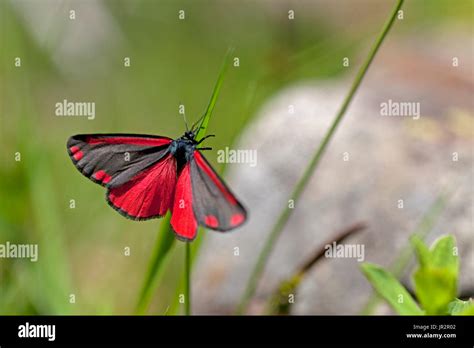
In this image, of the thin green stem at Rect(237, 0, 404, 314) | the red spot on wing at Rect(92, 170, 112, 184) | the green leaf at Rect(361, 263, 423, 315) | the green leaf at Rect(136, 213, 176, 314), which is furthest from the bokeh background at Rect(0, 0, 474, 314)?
the green leaf at Rect(361, 263, 423, 315)

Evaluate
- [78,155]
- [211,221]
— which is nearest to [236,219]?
[211,221]

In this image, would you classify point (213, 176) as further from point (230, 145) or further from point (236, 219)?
point (230, 145)

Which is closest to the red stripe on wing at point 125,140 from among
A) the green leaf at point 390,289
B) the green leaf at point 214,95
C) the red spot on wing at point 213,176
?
the red spot on wing at point 213,176

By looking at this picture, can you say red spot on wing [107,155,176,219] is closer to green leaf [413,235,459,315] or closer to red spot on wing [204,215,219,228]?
red spot on wing [204,215,219,228]

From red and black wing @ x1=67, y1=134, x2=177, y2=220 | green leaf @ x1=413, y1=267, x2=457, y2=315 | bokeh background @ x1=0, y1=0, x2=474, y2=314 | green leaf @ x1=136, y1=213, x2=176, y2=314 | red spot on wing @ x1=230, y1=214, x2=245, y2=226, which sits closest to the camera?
green leaf @ x1=413, y1=267, x2=457, y2=315

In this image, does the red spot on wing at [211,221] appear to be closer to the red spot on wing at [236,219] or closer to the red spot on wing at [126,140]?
the red spot on wing at [236,219]

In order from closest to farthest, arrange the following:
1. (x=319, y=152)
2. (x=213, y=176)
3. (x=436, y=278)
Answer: (x=436, y=278), (x=213, y=176), (x=319, y=152)

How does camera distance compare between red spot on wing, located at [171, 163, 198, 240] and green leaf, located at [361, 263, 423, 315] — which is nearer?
green leaf, located at [361, 263, 423, 315]
